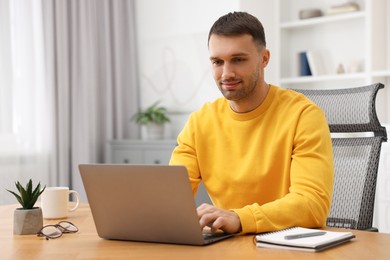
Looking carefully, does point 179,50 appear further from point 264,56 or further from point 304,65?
point 264,56

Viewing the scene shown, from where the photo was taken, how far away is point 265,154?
6.00ft

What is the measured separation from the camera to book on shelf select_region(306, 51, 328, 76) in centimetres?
443

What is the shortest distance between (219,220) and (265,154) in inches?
16.7

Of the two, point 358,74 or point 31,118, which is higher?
point 358,74

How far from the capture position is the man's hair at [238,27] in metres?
1.80

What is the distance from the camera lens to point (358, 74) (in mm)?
4164

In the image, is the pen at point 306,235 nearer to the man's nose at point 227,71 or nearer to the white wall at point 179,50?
the man's nose at point 227,71

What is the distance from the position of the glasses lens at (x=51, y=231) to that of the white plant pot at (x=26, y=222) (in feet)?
0.10

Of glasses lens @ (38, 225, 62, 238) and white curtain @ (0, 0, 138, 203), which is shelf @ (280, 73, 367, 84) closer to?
white curtain @ (0, 0, 138, 203)

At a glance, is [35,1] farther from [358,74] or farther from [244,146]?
[244,146]

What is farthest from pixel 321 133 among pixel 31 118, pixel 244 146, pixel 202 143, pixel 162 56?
pixel 162 56

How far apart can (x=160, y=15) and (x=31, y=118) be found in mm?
1383

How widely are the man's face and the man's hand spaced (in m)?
0.45

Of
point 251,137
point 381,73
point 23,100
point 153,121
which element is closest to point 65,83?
point 23,100
